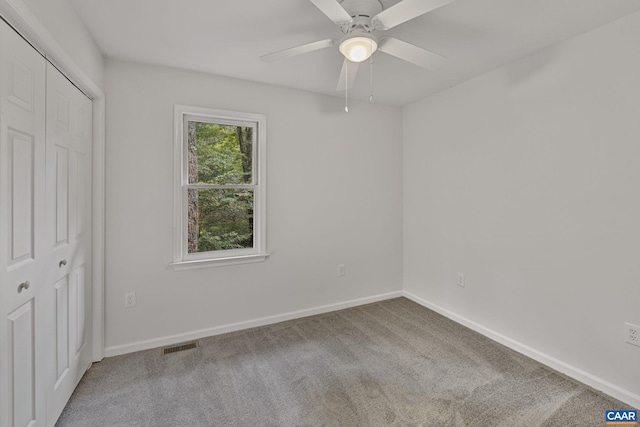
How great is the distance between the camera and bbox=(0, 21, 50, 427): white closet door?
1.20 metres

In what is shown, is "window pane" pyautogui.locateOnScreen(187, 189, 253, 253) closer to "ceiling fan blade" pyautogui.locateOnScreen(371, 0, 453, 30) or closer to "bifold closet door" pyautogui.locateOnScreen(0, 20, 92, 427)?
"bifold closet door" pyautogui.locateOnScreen(0, 20, 92, 427)

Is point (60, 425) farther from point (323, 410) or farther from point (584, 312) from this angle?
point (584, 312)

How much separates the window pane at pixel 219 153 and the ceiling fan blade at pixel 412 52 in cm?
158

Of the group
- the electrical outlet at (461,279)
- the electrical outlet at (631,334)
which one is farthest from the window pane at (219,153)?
the electrical outlet at (631,334)

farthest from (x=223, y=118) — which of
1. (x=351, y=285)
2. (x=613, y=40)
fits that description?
(x=613, y=40)

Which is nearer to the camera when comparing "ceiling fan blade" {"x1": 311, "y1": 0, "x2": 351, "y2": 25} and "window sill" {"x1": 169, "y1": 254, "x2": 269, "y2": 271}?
"ceiling fan blade" {"x1": 311, "y1": 0, "x2": 351, "y2": 25}

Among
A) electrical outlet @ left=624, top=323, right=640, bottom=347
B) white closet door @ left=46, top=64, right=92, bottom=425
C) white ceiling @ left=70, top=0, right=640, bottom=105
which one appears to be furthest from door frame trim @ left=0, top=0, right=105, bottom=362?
electrical outlet @ left=624, top=323, right=640, bottom=347

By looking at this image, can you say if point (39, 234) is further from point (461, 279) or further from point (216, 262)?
point (461, 279)

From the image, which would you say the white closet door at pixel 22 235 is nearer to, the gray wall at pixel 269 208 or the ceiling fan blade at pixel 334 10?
the gray wall at pixel 269 208

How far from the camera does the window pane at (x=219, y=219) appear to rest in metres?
2.73

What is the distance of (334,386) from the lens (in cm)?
201

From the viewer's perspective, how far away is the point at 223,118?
108 inches

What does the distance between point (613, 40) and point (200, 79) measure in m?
3.00

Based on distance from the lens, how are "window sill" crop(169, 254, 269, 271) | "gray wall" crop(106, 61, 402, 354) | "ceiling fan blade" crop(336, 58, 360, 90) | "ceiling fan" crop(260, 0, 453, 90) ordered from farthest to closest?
"window sill" crop(169, 254, 269, 271), "gray wall" crop(106, 61, 402, 354), "ceiling fan blade" crop(336, 58, 360, 90), "ceiling fan" crop(260, 0, 453, 90)
